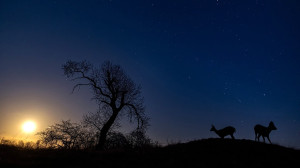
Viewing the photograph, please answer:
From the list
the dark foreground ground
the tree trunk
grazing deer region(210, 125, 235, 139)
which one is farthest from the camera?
the tree trunk

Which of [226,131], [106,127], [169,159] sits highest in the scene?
[106,127]

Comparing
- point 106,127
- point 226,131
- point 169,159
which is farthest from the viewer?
point 106,127

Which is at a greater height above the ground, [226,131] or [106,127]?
[106,127]

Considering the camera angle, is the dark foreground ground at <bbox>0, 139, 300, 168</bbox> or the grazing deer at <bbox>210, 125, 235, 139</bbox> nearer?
the dark foreground ground at <bbox>0, 139, 300, 168</bbox>

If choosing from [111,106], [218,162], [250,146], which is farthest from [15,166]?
[111,106]

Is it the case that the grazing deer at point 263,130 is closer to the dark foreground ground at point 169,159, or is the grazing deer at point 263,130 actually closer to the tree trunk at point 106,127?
the dark foreground ground at point 169,159

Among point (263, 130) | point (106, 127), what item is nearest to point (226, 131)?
point (263, 130)

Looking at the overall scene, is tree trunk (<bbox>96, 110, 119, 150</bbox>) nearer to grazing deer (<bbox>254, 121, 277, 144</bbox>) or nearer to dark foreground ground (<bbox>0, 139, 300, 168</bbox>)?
dark foreground ground (<bbox>0, 139, 300, 168</bbox>)

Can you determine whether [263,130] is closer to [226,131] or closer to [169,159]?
[226,131]

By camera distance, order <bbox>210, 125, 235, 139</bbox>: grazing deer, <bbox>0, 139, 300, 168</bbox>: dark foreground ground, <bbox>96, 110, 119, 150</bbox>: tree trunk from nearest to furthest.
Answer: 1. <bbox>0, 139, 300, 168</bbox>: dark foreground ground
2. <bbox>210, 125, 235, 139</bbox>: grazing deer
3. <bbox>96, 110, 119, 150</bbox>: tree trunk

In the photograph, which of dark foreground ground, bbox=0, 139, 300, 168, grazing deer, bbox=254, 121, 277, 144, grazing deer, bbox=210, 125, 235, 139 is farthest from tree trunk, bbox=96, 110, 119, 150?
grazing deer, bbox=254, 121, 277, 144

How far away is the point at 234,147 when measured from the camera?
11.1 m

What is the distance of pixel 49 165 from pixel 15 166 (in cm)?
106

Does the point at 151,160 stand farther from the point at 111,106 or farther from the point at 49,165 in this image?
the point at 111,106
